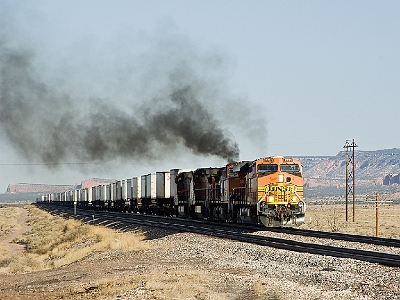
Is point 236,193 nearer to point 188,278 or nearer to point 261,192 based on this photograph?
point 261,192

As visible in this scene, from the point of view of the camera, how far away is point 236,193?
32719 millimetres

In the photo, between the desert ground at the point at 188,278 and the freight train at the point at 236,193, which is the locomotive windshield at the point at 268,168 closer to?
the freight train at the point at 236,193

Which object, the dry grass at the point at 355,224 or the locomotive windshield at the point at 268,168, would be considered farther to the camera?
the dry grass at the point at 355,224

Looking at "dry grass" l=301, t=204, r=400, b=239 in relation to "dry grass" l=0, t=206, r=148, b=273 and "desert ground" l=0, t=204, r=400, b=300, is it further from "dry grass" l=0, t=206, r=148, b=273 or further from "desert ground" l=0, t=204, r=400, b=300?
"desert ground" l=0, t=204, r=400, b=300

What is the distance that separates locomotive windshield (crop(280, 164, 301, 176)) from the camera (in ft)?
96.4

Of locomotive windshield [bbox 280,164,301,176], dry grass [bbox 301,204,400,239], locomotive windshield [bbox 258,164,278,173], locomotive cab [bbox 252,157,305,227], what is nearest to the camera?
locomotive cab [bbox 252,157,305,227]

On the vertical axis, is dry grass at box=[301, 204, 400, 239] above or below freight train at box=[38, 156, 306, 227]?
below

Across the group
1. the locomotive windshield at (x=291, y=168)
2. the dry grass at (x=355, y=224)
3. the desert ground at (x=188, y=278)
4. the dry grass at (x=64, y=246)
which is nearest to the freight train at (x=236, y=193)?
the locomotive windshield at (x=291, y=168)

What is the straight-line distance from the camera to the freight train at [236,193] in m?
28.6

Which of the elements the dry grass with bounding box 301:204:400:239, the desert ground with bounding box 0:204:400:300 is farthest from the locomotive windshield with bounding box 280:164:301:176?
the desert ground with bounding box 0:204:400:300

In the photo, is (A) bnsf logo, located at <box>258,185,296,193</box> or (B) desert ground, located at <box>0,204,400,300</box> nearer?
(B) desert ground, located at <box>0,204,400,300</box>

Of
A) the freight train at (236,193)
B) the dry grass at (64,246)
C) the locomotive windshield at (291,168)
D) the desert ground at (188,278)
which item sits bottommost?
the dry grass at (64,246)

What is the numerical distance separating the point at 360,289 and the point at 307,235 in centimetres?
1321

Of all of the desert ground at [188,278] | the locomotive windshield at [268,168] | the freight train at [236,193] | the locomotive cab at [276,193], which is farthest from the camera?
the locomotive windshield at [268,168]
